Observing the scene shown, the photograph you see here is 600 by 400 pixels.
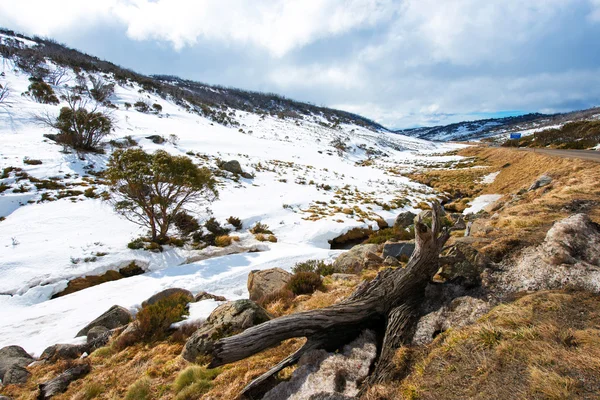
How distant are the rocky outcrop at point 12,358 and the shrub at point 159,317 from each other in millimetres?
2046

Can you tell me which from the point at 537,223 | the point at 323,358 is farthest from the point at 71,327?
the point at 537,223

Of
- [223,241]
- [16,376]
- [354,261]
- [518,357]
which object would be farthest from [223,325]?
[223,241]

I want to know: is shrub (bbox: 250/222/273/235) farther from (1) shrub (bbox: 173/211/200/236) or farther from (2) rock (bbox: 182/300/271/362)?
(2) rock (bbox: 182/300/271/362)

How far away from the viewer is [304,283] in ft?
22.8

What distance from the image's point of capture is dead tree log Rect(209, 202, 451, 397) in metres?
3.42

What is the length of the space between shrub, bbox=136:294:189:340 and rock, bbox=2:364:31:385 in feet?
6.15

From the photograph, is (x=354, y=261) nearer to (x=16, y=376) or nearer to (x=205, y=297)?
(x=205, y=297)

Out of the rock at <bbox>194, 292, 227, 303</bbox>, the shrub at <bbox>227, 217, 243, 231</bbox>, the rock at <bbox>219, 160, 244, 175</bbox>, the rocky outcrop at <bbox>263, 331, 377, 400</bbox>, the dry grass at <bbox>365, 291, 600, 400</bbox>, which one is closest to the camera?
the dry grass at <bbox>365, 291, 600, 400</bbox>

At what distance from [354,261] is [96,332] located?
737cm

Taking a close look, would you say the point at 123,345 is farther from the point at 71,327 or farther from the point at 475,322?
the point at 475,322

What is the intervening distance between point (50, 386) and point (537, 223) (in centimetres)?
1106

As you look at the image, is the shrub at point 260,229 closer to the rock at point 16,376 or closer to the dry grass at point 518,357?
the rock at point 16,376

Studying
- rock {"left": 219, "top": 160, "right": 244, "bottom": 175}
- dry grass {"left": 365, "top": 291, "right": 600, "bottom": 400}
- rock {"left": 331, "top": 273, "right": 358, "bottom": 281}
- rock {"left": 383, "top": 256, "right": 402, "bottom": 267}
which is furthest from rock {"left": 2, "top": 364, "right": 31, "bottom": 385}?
rock {"left": 219, "top": 160, "right": 244, "bottom": 175}

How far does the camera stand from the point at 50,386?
13.9ft
